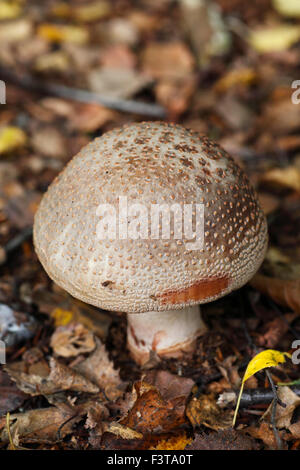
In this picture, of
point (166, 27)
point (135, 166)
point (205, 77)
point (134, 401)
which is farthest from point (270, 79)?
point (134, 401)

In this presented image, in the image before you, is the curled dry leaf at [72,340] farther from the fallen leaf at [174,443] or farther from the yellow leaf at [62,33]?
the yellow leaf at [62,33]

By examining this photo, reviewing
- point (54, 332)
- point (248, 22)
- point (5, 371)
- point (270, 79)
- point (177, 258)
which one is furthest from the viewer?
point (248, 22)

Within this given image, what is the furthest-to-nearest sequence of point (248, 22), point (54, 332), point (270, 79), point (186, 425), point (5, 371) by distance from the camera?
1. point (248, 22)
2. point (270, 79)
3. point (54, 332)
4. point (5, 371)
5. point (186, 425)

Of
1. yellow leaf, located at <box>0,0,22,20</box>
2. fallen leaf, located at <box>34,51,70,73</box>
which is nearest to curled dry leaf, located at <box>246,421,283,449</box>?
fallen leaf, located at <box>34,51,70,73</box>

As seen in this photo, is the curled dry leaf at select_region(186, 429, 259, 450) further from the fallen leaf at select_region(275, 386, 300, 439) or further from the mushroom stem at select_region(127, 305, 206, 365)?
the mushroom stem at select_region(127, 305, 206, 365)

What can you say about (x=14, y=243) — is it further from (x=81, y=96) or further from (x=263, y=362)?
(x=81, y=96)
